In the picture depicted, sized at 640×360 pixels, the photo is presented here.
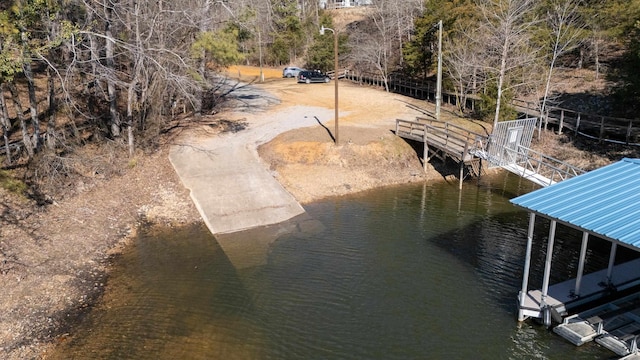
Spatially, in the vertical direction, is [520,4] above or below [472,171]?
above

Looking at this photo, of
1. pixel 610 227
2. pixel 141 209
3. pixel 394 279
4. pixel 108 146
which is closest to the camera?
pixel 610 227

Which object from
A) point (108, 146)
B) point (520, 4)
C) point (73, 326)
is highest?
point (520, 4)

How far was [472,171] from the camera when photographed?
25.8m

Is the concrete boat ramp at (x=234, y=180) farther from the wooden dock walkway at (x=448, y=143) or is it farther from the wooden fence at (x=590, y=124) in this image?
the wooden fence at (x=590, y=124)

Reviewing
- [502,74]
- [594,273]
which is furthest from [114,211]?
[502,74]

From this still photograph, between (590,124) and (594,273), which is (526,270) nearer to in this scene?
(594,273)

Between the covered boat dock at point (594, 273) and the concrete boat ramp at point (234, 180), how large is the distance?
10783mm

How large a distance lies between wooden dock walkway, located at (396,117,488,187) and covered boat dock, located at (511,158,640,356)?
898 centimetres

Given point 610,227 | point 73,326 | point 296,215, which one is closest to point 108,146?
point 296,215

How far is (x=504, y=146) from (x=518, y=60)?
9.21 m

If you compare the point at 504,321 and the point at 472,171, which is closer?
the point at 504,321

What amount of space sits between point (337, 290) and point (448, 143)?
42.0 feet

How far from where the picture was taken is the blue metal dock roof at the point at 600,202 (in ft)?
36.4

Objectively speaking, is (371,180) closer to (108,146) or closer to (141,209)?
(141,209)
